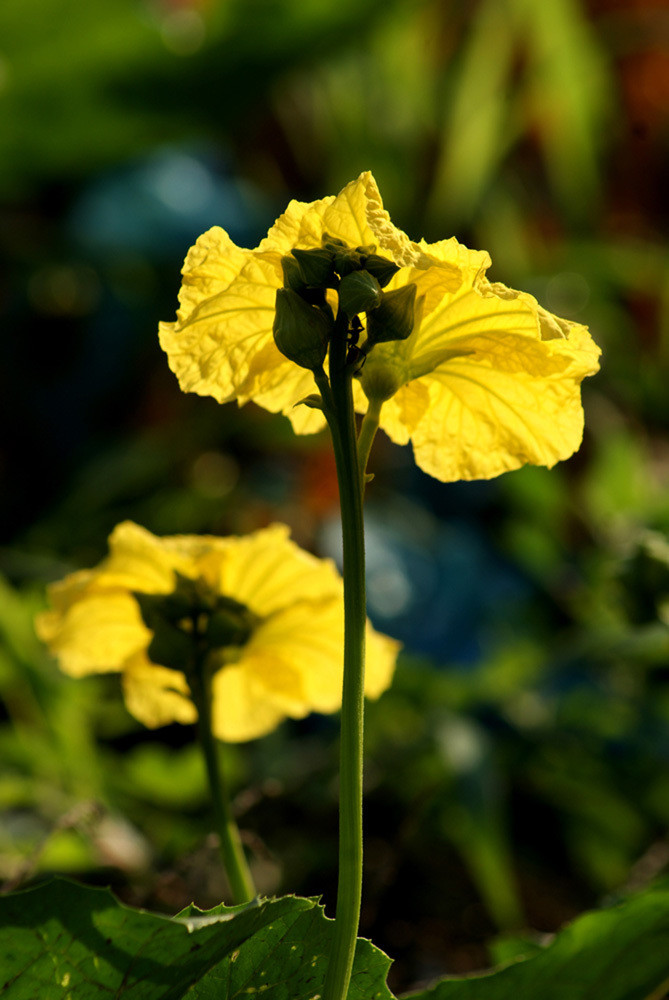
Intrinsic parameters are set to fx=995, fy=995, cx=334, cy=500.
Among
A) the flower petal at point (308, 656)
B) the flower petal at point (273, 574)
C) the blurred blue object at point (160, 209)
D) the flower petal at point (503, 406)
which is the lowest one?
the flower petal at point (308, 656)

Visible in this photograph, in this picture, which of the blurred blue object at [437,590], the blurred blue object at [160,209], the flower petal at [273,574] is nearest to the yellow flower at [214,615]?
the flower petal at [273,574]

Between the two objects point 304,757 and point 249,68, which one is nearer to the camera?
point 304,757

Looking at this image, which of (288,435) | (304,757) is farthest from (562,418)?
(288,435)

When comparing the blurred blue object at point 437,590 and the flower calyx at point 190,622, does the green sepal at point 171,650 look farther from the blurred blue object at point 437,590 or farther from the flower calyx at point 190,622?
the blurred blue object at point 437,590

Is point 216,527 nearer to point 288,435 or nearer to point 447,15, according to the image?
point 288,435

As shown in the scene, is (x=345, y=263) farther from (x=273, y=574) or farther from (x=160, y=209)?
(x=160, y=209)

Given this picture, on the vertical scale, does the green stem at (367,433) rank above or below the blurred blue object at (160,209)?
below

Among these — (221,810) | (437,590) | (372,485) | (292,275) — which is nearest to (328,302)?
(292,275)
